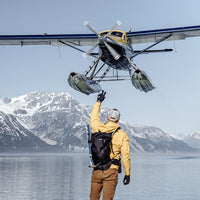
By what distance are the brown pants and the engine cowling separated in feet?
30.2

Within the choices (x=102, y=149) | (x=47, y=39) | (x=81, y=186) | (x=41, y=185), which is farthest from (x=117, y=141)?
(x=41, y=185)

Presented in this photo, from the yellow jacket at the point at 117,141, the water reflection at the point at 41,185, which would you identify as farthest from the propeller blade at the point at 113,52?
the yellow jacket at the point at 117,141

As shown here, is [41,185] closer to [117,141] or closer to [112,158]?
[112,158]

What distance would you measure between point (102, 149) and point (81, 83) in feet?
30.2

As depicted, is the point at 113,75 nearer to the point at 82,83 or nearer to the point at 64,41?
the point at 82,83

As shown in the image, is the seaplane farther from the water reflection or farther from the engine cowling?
the water reflection

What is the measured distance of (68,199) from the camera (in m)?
18.0

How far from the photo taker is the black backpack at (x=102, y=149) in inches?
245

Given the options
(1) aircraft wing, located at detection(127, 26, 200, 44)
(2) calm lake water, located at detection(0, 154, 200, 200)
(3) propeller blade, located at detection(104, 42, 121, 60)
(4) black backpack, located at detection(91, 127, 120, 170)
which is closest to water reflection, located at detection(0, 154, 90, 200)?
(2) calm lake water, located at detection(0, 154, 200, 200)

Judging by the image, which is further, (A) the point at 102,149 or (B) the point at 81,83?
(B) the point at 81,83

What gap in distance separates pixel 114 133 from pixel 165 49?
45.7 feet

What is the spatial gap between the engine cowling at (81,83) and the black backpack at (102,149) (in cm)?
911

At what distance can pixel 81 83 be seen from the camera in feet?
50.1

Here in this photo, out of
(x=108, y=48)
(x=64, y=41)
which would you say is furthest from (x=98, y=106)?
(x=64, y=41)
